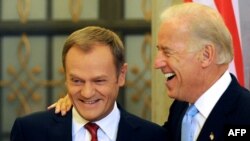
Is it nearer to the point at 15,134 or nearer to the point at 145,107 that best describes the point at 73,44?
the point at 15,134

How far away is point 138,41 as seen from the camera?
3879 millimetres

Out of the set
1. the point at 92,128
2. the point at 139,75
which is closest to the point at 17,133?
the point at 92,128

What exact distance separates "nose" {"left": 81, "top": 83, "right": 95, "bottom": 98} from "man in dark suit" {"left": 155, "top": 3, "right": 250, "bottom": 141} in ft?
0.93

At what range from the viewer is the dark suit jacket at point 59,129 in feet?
6.57

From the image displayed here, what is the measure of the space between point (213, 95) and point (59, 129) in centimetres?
57

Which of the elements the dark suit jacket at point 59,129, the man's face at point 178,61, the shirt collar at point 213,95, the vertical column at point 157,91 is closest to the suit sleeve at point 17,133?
the dark suit jacket at point 59,129

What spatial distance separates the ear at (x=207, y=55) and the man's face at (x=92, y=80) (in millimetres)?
313

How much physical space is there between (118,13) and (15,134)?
6.60 feet

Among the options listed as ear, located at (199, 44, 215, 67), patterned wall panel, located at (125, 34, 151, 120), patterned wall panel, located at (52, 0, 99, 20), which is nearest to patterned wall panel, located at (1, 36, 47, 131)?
patterned wall panel, located at (52, 0, 99, 20)

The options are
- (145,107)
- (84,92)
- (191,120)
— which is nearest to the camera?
(84,92)

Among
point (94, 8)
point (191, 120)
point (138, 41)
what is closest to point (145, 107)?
point (138, 41)

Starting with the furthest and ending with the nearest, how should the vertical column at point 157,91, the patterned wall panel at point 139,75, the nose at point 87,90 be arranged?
the patterned wall panel at point 139,75 → the vertical column at point 157,91 → the nose at point 87,90

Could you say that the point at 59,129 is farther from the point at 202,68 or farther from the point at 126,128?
the point at 202,68

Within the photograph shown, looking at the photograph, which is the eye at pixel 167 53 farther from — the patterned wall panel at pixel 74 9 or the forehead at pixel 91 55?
the patterned wall panel at pixel 74 9
